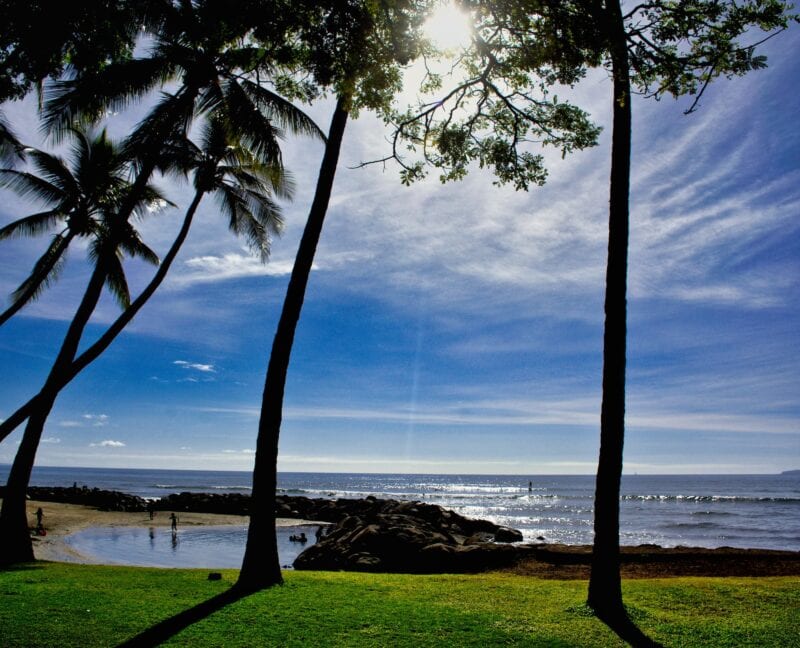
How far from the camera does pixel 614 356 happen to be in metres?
8.45

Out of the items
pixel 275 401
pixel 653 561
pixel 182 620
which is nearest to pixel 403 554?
pixel 653 561

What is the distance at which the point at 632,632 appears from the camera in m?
7.06

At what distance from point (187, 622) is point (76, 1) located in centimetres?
847

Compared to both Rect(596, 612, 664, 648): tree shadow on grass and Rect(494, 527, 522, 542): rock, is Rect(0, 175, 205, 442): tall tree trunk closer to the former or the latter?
Rect(596, 612, 664, 648): tree shadow on grass

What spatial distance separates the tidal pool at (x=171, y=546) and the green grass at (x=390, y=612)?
1112cm

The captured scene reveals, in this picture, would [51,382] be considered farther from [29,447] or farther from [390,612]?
[390,612]

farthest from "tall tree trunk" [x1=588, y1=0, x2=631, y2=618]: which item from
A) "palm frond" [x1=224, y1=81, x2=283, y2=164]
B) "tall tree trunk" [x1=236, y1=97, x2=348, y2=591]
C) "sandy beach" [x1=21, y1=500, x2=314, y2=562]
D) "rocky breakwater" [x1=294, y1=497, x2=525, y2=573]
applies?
"sandy beach" [x1=21, y1=500, x2=314, y2=562]

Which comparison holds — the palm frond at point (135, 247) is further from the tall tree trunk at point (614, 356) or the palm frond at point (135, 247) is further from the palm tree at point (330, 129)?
the tall tree trunk at point (614, 356)

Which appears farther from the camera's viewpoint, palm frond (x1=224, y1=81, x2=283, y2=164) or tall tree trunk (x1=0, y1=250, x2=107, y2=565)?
palm frond (x1=224, y1=81, x2=283, y2=164)

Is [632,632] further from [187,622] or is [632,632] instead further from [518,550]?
[518,550]

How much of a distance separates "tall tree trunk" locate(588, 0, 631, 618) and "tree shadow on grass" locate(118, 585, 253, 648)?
5.38 m

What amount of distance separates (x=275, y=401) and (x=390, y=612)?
13.8 ft

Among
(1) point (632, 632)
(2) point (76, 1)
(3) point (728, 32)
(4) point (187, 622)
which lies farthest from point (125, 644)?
(3) point (728, 32)

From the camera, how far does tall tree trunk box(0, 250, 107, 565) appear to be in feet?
43.1
